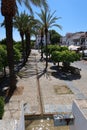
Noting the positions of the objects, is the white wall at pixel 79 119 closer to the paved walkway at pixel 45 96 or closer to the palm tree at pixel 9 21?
the paved walkway at pixel 45 96

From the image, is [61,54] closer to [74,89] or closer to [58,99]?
[74,89]

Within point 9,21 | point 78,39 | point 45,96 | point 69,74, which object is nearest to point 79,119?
point 45,96

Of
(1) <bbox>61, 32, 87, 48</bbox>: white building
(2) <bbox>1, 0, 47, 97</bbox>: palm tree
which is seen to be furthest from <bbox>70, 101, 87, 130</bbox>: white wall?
(1) <bbox>61, 32, 87, 48</bbox>: white building

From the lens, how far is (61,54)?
79.3ft

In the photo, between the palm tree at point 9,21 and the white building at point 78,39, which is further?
the white building at point 78,39

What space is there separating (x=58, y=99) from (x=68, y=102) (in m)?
0.83

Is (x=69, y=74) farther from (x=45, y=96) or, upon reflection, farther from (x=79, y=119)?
(x=79, y=119)

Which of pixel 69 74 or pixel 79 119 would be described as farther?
pixel 69 74

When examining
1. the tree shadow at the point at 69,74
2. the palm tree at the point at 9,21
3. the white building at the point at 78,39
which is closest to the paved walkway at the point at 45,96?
the tree shadow at the point at 69,74

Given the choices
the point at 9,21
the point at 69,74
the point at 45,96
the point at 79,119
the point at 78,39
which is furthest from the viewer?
the point at 78,39

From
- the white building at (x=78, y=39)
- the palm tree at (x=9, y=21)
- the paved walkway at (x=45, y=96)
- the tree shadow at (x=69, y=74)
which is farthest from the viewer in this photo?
the white building at (x=78, y=39)

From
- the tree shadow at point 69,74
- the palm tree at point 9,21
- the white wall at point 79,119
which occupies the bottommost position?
the tree shadow at point 69,74

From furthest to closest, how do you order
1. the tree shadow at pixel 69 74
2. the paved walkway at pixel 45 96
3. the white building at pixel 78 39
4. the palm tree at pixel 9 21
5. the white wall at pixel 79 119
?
the white building at pixel 78 39
the tree shadow at pixel 69 74
the palm tree at pixel 9 21
the paved walkway at pixel 45 96
the white wall at pixel 79 119

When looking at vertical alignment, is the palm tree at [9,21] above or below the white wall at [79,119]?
above
